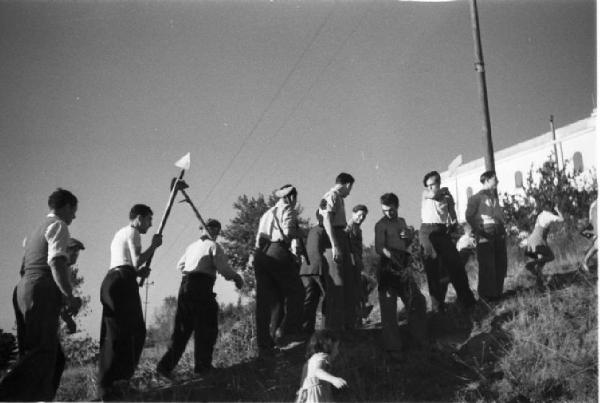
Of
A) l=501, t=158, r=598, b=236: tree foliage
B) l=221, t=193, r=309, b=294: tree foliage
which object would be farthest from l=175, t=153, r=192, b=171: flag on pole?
l=221, t=193, r=309, b=294: tree foliage

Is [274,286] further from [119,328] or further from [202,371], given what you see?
[119,328]

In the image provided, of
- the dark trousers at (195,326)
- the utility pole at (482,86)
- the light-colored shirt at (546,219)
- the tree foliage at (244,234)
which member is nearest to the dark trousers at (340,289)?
the dark trousers at (195,326)

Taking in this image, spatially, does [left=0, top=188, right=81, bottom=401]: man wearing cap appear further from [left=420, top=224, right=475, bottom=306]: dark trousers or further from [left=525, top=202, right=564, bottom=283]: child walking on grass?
[left=525, top=202, right=564, bottom=283]: child walking on grass

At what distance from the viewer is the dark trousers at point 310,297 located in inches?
233

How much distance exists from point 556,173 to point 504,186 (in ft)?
46.0

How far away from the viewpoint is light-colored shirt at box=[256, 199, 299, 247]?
5.75 metres

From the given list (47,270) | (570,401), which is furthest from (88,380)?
(570,401)

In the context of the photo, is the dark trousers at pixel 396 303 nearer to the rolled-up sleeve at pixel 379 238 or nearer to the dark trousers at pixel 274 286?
the rolled-up sleeve at pixel 379 238

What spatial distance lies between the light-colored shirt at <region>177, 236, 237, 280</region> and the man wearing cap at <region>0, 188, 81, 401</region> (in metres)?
1.35

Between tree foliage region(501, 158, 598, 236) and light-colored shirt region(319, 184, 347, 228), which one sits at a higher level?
tree foliage region(501, 158, 598, 236)

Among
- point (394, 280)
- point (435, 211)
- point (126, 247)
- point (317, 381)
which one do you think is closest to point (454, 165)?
point (435, 211)

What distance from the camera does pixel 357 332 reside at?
5.88 meters

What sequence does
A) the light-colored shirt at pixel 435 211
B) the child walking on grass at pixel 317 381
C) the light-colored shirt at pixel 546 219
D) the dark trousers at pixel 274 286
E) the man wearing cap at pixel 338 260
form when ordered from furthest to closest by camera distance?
the light-colored shirt at pixel 546 219 < the light-colored shirt at pixel 435 211 < the man wearing cap at pixel 338 260 < the dark trousers at pixel 274 286 < the child walking on grass at pixel 317 381


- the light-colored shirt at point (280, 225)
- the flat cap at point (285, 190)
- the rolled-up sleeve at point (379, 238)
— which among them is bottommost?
the rolled-up sleeve at point (379, 238)
